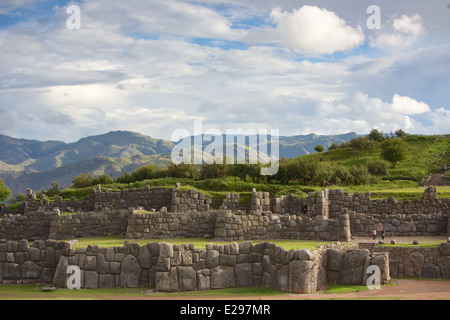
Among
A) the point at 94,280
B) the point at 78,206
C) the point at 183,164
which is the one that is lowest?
the point at 94,280

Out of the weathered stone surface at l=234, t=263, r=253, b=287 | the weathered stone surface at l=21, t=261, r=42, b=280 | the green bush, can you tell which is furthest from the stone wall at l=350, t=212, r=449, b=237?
the green bush

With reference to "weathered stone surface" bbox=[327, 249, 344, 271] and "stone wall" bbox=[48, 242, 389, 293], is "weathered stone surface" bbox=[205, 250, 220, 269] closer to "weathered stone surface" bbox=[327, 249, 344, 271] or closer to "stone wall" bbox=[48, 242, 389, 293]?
"stone wall" bbox=[48, 242, 389, 293]

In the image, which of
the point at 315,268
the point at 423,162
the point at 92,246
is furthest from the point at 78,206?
the point at 423,162

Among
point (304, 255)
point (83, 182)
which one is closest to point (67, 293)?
point (304, 255)

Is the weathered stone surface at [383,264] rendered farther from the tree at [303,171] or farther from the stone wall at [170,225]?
the tree at [303,171]

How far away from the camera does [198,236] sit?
89.9ft

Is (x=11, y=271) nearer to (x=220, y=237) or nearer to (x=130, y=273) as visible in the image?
(x=130, y=273)

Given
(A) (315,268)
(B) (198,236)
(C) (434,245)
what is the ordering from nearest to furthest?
(A) (315,268)
(C) (434,245)
(B) (198,236)

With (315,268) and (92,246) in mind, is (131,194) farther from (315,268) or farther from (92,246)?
(315,268)

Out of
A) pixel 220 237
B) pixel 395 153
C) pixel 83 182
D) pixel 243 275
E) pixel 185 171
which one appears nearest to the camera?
pixel 243 275

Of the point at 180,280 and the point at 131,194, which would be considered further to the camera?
the point at 131,194

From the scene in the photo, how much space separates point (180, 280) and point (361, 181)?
71.8 feet

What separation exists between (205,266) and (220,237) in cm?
427

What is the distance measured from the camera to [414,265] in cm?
2312
